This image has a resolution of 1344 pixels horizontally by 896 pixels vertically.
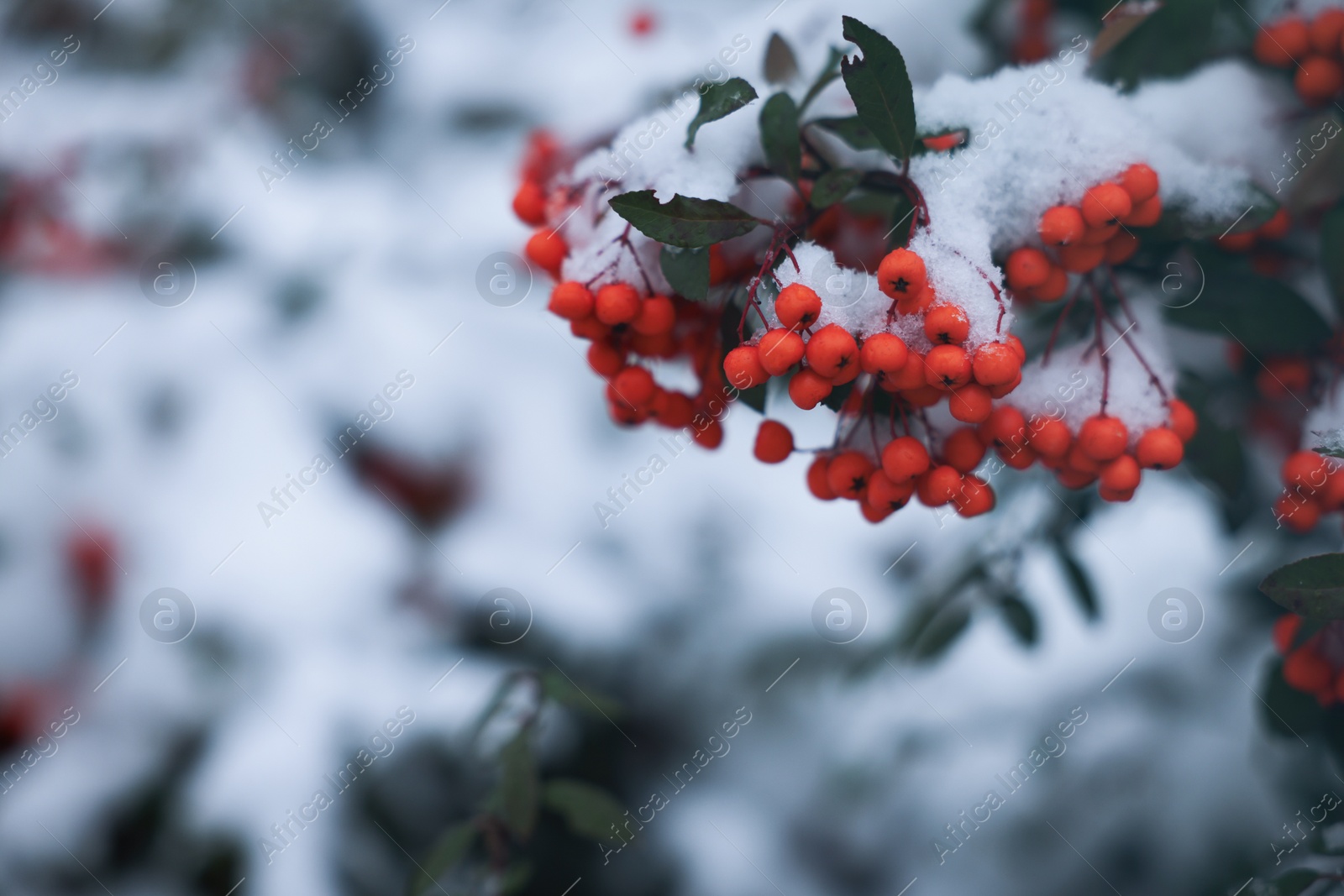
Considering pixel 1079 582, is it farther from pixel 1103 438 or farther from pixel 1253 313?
pixel 1103 438

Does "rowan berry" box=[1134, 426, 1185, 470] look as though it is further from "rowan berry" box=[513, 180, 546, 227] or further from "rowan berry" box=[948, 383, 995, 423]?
"rowan berry" box=[513, 180, 546, 227]

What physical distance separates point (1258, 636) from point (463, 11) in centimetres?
279

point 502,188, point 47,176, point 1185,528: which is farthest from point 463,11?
point 1185,528

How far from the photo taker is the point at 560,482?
2074 millimetres

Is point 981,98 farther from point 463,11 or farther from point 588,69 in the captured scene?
point 463,11

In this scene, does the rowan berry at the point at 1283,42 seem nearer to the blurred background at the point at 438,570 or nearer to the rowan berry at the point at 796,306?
the blurred background at the point at 438,570

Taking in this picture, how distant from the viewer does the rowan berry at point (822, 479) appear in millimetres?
877

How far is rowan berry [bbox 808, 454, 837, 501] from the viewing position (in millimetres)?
877

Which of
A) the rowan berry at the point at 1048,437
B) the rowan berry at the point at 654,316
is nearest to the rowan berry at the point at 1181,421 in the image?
the rowan berry at the point at 1048,437

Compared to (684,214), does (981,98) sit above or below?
below

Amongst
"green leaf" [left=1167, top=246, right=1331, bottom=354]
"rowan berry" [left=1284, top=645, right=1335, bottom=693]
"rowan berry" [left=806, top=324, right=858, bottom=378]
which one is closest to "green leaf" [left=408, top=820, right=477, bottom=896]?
"rowan berry" [left=806, top=324, right=858, bottom=378]

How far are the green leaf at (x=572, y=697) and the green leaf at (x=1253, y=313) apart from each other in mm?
1055

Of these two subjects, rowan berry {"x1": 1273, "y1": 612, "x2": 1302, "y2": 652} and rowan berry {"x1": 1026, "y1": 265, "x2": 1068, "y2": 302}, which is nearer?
rowan berry {"x1": 1026, "y1": 265, "x2": 1068, "y2": 302}

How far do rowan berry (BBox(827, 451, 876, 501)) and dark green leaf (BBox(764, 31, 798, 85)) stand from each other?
0.56 metres
